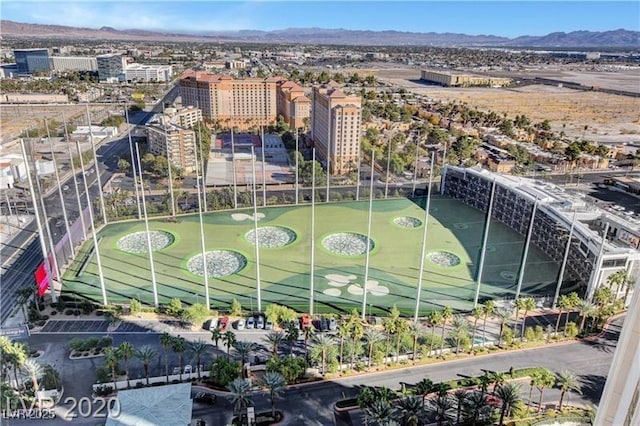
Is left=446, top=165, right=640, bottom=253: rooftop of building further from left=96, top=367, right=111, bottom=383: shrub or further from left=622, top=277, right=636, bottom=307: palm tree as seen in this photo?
left=96, top=367, right=111, bottom=383: shrub

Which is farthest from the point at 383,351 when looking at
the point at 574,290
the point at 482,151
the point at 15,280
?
the point at 482,151

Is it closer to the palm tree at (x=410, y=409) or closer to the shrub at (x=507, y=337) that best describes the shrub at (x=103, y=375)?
the palm tree at (x=410, y=409)

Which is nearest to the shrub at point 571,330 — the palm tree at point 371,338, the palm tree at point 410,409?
the palm tree at point 371,338

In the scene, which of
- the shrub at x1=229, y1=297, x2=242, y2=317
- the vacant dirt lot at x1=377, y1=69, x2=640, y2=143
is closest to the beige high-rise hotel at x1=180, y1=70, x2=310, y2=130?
the vacant dirt lot at x1=377, y1=69, x2=640, y2=143

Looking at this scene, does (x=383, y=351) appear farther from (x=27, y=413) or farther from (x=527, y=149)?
(x=527, y=149)

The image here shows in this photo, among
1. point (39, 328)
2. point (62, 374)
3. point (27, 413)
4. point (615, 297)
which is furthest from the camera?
point (615, 297)

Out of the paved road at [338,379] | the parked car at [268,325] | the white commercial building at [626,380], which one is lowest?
the paved road at [338,379]
